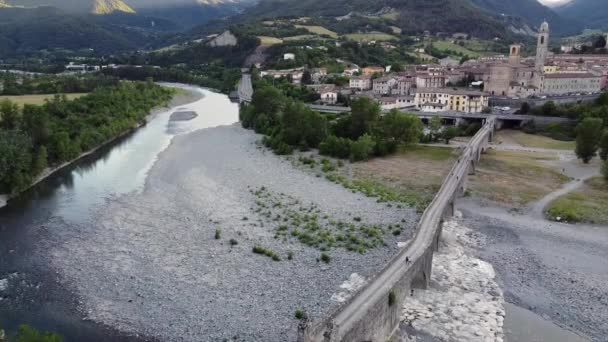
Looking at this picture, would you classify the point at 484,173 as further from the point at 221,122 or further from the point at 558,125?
the point at 221,122

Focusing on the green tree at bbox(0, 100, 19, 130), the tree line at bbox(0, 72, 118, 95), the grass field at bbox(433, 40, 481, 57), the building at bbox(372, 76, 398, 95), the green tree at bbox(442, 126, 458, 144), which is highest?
the grass field at bbox(433, 40, 481, 57)

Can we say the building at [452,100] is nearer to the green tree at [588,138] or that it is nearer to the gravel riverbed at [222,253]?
the green tree at [588,138]

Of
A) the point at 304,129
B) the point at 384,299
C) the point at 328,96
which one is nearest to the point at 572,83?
the point at 328,96

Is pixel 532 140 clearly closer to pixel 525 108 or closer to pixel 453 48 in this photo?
pixel 525 108

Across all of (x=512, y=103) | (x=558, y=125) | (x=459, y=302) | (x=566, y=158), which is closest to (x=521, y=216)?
(x=459, y=302)

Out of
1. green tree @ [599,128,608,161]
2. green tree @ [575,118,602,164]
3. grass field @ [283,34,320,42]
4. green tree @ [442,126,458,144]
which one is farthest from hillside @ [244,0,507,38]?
green tree @ [599,128,608,161]

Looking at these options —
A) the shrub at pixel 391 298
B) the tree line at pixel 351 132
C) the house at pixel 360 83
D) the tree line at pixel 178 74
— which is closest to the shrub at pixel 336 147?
the tree line at pixel 351 132

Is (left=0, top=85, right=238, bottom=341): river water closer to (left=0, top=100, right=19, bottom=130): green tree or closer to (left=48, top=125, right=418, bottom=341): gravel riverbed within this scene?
(left=48, top=125, right=418, bottom=341): gravel riverbed
